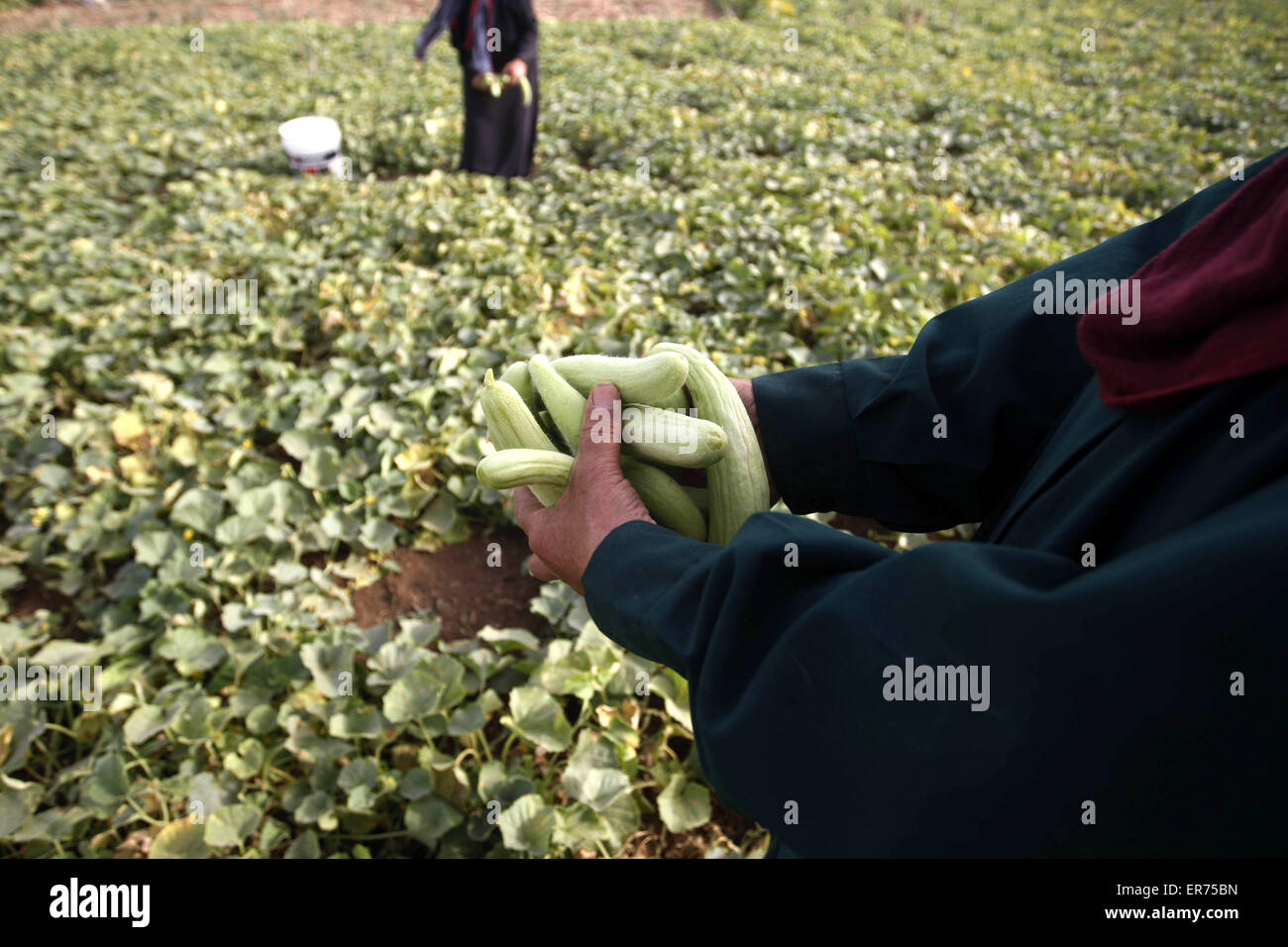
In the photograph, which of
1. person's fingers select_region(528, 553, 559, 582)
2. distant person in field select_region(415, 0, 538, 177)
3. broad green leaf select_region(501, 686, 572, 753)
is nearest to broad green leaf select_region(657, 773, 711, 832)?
broad green leaf select_region(501, 686, 572, 753)

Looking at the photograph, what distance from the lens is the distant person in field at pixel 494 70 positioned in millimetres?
7039

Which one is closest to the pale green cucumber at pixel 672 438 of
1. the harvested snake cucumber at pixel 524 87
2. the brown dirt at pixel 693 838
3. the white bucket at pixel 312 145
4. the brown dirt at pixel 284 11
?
the brown dirt at pixel 693 838

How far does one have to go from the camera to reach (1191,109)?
31.5 ft

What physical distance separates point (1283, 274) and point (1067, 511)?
36 centimetres

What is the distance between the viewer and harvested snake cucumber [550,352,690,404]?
1453 mm

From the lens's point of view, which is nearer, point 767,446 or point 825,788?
point 825,788

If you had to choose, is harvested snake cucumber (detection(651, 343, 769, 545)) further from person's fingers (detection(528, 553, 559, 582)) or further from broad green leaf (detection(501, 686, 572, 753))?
broad green leaf (detection(501, 686, 572, 753))

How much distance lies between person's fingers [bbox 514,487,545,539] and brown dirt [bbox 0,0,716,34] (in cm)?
1731

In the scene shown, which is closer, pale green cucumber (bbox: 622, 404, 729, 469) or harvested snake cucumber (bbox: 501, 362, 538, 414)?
pale green cucumber (bbox: 622, 404, 729, 469)

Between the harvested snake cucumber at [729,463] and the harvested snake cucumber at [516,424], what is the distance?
0.30m

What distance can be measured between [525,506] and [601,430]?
330 mm
